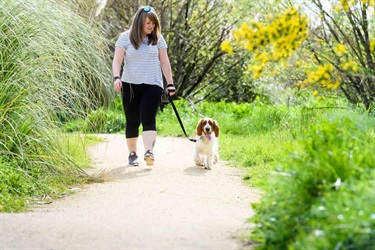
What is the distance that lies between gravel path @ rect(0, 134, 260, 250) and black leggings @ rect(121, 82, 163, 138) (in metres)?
0.47

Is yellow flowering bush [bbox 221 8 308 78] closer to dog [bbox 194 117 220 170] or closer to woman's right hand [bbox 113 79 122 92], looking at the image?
woman's right hand [bbox 113 79 122 92]

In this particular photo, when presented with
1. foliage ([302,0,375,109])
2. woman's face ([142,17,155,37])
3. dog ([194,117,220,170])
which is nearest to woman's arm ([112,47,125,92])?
woman's face ([142,17,155,37])

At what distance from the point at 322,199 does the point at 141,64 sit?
4.78 meters

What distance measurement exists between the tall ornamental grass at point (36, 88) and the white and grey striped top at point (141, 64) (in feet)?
2.43

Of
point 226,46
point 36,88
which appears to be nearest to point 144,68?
point 36,88

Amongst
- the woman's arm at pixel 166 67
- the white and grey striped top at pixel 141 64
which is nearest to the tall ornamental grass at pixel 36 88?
the white and grey striped top at pixel 141 64

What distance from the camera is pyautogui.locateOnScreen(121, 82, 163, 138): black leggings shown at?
824 cm

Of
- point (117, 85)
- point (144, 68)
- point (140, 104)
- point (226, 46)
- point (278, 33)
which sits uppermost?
point (278, 33)

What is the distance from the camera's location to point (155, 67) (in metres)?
8.32

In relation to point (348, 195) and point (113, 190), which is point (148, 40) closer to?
point (113, 190)

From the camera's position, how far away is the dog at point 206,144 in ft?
27.7

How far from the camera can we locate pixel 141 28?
8250mm

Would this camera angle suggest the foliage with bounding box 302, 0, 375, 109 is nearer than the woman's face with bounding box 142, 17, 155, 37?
No

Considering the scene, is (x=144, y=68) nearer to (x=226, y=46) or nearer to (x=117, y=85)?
(x=117, y=85)
